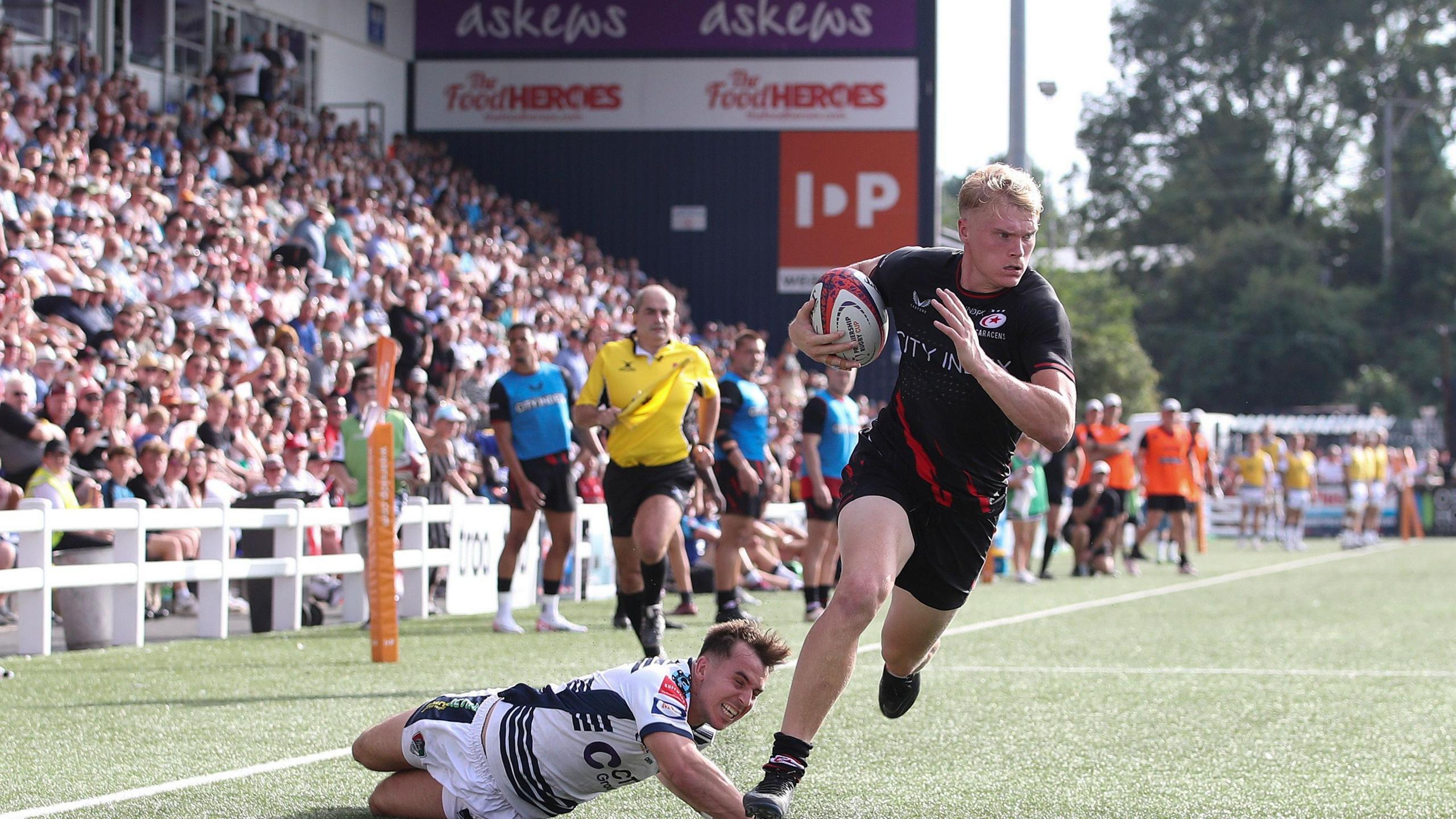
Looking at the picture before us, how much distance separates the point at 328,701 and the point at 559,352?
11527 mm

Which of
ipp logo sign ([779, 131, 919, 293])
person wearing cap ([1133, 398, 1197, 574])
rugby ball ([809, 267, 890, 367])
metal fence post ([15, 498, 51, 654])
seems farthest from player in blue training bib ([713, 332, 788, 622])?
ipp logo sign ([779, 131, 919, 293])

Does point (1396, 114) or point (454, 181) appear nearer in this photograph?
point (454, 181)

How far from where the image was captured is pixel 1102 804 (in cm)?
582

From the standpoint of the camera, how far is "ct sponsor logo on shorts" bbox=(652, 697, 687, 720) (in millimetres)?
4785

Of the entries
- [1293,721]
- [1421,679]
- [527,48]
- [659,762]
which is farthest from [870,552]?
[527,48]

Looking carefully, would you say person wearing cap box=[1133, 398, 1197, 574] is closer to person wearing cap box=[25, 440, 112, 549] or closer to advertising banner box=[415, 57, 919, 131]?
advertising banner box=[415, 57, 919, 131]

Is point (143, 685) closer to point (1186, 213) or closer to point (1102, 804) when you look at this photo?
point (1102, 804)

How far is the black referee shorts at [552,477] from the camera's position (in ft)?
38.7

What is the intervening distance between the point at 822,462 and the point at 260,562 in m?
Answer: 4.20

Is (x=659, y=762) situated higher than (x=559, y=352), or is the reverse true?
(x=559, y=352)

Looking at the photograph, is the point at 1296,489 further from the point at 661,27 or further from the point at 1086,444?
the point at 661,27

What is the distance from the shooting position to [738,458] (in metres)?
12.2

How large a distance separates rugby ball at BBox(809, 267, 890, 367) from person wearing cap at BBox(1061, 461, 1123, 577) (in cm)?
1539

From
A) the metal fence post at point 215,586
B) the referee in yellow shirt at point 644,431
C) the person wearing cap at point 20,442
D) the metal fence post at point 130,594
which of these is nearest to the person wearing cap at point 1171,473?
the referee in yellow shirt at point 644,431
